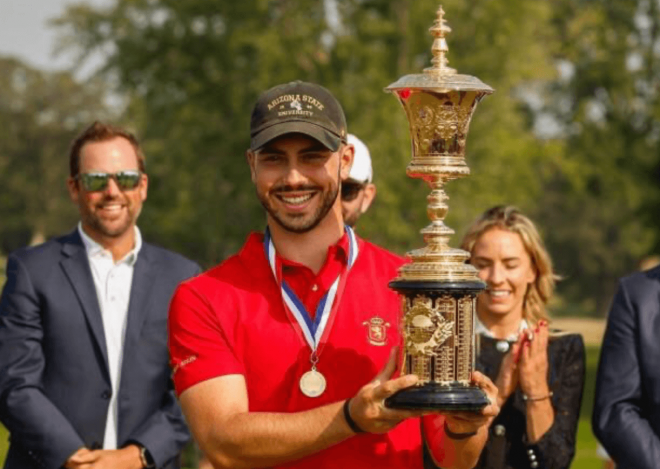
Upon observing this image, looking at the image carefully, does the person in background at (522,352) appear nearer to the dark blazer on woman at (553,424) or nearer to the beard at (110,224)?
the dark blazer on woman at (553,424)

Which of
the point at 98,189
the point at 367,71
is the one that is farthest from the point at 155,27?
the point at 98,189

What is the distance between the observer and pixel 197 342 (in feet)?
15.1

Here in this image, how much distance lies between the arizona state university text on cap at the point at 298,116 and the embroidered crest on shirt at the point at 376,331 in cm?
55

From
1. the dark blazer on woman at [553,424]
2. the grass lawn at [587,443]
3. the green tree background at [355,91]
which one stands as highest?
the green tree background at [355,91]

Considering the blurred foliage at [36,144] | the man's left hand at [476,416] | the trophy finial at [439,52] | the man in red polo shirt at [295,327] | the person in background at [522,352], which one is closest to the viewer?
the man's left hand at [476,416]

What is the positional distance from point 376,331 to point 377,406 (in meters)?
0.46

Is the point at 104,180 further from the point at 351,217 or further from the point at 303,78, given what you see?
the point at 303,78

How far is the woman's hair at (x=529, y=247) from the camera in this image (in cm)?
668

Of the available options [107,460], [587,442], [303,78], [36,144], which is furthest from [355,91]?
[36,144]

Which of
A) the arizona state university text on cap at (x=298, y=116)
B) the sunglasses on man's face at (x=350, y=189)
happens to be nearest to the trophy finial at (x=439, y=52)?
the arizona state university text on cap at (x=298, y=116)

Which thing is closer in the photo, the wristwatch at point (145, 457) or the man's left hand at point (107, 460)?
the man's left hand at point (107, 460)

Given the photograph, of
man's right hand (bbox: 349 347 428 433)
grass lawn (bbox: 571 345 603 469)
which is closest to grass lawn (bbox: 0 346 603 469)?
grass lawn (bbox: 571 345 603 469)

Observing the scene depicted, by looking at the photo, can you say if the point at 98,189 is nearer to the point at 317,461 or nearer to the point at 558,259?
the point at 317,461

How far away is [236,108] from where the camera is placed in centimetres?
3303
